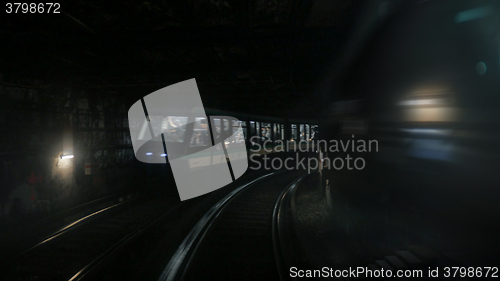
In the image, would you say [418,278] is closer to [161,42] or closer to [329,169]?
[329,169]

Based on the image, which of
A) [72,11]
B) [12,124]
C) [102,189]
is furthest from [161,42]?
[102,189]

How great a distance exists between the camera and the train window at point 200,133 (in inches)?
409

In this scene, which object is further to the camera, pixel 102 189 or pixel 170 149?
pixel 170 149

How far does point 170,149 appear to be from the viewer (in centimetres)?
1006

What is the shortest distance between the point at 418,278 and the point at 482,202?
4.15 feet

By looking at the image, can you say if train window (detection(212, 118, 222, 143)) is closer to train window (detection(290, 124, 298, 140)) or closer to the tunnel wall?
the tunnel wall

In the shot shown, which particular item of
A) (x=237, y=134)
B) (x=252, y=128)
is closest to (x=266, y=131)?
(x=252, y=128)

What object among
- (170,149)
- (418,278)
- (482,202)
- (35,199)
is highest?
(170,149)

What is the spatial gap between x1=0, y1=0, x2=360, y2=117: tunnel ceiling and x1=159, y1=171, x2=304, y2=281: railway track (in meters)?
4.10

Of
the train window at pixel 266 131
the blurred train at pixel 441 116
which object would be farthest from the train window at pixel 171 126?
the blurred train at pixel 441 116

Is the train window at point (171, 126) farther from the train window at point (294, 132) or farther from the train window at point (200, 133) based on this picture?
the train window at point (294, 132)

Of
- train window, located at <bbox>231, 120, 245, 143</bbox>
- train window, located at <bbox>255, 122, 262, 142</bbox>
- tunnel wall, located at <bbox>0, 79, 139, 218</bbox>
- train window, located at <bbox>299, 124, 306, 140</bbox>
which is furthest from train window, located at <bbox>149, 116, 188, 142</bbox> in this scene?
train window, located at <bbox>299, 124, 306, 140</bbox>

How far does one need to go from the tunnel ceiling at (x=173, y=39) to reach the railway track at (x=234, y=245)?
4.10 meters

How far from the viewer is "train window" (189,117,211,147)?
10391 millimetres
